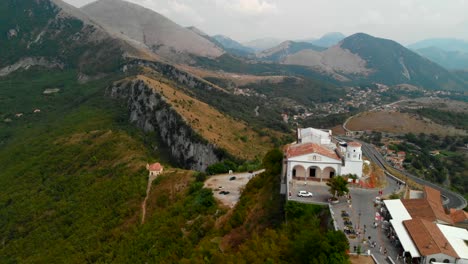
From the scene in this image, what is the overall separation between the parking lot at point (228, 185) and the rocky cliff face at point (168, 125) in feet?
66.2

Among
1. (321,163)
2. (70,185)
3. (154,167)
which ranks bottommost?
(70,185)

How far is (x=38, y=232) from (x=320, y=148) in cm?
5493

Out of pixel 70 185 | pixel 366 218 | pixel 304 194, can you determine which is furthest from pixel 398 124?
pixel 366 218

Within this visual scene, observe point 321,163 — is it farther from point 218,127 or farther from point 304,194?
point 218,127

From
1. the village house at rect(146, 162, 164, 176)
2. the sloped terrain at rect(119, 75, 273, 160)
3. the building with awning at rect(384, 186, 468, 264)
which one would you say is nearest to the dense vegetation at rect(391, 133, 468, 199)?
the sloped terrain at rect(119, 75, 273, 160)

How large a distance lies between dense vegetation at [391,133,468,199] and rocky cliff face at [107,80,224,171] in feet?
185

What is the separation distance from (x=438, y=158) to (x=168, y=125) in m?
89.5

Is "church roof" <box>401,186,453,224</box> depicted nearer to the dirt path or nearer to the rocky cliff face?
the dirt path

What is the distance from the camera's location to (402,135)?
155375 mm

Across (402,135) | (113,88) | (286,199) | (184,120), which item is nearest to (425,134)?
(402,135)

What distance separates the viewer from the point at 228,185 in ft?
218

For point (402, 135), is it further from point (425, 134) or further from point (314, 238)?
point (314, 238)

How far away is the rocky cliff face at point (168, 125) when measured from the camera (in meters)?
96.6

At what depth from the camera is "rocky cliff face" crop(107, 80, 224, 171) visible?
317 feet
